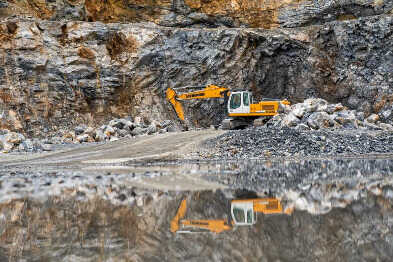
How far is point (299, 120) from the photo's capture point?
13.5 meters

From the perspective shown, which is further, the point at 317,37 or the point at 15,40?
the point at 317,37

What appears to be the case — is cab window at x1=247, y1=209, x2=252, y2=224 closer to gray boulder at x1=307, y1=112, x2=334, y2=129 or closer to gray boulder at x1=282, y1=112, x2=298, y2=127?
gray boulder at x1=307, y1=112, x2=334, y2=129

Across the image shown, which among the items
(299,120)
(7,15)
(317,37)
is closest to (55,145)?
(299,120)

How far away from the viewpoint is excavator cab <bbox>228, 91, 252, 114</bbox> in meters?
16.0

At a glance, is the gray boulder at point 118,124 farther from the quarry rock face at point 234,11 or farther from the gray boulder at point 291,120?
the quarry rock face at point 234,11

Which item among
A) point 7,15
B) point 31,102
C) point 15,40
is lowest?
point 31,102

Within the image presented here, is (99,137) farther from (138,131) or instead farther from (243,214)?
(243,214)

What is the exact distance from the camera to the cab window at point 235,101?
632 inches

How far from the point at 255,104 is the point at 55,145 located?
8163mm

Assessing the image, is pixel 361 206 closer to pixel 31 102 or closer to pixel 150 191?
pixel 150 191

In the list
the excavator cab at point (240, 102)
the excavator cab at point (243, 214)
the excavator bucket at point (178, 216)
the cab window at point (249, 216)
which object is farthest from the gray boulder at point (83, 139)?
the cab window at point (249, 216)

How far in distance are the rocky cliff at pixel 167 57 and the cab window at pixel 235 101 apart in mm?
4891

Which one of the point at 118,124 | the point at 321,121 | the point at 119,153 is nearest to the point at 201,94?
the point at 118,124

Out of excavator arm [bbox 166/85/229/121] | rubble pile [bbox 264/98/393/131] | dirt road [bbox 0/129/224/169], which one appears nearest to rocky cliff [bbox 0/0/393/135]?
excavator arm [bbox 166/85/229/121]
